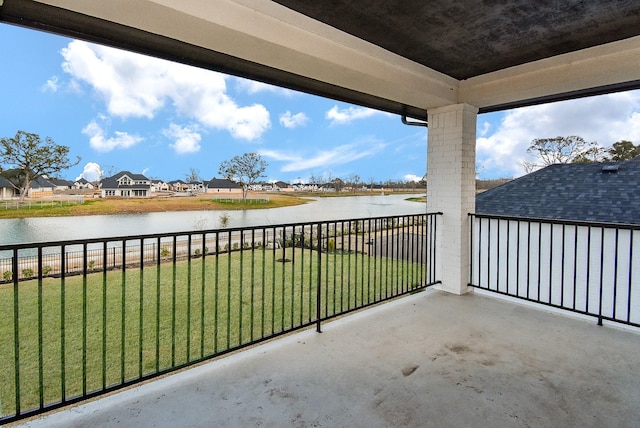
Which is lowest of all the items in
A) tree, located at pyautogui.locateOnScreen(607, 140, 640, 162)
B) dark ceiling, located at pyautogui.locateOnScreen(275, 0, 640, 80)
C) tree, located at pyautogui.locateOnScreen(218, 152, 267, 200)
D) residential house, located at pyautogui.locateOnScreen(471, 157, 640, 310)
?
residential house, located at pyautogui.locateOnScreen(471, 157, 640, 310)

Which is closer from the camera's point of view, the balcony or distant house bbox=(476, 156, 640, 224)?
the balcony

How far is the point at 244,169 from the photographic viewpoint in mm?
3643

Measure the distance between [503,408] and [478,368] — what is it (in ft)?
1.35

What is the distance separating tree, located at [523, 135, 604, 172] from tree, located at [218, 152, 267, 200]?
13.7 feet

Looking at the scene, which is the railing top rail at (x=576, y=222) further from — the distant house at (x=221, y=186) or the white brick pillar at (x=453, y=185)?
the distant house at (x=221, y=186)

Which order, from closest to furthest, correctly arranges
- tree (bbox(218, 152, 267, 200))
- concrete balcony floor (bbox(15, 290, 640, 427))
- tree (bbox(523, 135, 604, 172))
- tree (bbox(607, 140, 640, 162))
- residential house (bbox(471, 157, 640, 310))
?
1. concrete balcony floor (bbox(15, 290, 640, 427))
2. tree (bbox(218, 152, 267, 200))
3. residential house (bbox(471, 157, 640, 310))
4. tree (bbox(607, 140, 640, 162))
5. tree (bbox(523, 135, 604, 172))

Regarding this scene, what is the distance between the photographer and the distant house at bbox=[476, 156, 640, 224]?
5.74m

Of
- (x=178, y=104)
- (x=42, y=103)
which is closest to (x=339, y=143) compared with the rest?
(x=178, y=104)

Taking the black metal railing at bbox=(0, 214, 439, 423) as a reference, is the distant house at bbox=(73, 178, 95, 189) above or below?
above

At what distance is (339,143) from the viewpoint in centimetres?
500

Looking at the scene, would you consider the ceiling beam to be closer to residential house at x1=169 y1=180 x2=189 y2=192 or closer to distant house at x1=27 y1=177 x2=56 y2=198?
residential house at x1=169 y1=180 x2=189 y2=192

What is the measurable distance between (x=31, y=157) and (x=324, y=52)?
2.22m

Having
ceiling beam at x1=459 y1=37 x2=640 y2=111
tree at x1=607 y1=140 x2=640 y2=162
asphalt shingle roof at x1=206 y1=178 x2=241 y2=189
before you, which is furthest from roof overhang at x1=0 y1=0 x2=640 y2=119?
tree at x1=607 y1=140 x2=640 y2=162

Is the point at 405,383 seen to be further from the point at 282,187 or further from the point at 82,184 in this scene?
the point at 82,184
